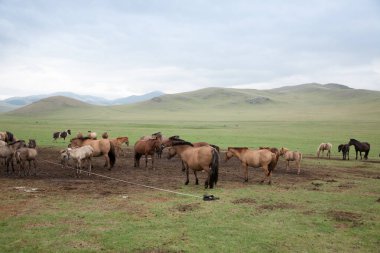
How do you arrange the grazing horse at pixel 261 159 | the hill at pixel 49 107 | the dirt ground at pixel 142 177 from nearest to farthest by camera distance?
1. the dirt ground at pixel 142 177
2. the grazing horse at pixel 261 159
3. the hill at pixel 49 107

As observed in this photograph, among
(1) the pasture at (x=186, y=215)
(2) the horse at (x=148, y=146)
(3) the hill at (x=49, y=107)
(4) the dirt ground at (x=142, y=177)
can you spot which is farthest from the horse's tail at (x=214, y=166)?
(3) the hill at (x=49, y=107)

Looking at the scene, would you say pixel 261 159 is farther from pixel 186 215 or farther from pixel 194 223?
pixel 194 223

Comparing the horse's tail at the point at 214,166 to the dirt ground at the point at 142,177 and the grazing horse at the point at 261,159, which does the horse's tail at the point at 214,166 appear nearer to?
the dirt ground at the point at 142,177

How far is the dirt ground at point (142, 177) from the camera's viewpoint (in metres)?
13.3

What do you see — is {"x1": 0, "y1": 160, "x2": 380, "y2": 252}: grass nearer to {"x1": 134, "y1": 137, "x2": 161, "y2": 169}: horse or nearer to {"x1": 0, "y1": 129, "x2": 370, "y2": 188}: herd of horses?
{"x1": 0, "y1": 129, "x2": 370, "y2": 188}: herd of horses

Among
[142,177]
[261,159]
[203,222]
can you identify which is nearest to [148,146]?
[142,177]

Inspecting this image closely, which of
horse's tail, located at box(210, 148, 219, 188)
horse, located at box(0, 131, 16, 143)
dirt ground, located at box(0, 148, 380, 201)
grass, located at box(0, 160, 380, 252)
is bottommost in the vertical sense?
grass, located at box(0, 160, 380, 252)

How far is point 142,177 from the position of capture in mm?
16062

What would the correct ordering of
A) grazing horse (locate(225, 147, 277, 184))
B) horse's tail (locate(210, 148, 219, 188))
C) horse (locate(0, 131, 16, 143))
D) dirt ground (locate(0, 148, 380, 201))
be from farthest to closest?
horse (locate(0, 131, 16, 143))
grazing horse (locate(225, 147, 277, 184))
dirt ground (locate(0, 148, 380, 201))
horse's tail (locate(210, 148, 219, 188))

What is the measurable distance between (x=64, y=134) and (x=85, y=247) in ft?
95.8

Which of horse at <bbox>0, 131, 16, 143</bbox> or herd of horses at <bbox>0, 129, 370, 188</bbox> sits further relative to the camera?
horse at <bbox>0, 131, 16, 143</bbox>

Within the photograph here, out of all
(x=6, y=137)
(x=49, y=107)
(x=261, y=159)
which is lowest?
(x=261, y=159)

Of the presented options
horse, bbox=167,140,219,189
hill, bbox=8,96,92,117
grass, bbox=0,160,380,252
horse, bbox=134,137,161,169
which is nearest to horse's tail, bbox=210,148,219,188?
horse, bbox=167,140,219,189

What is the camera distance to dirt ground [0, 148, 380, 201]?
13.3m
